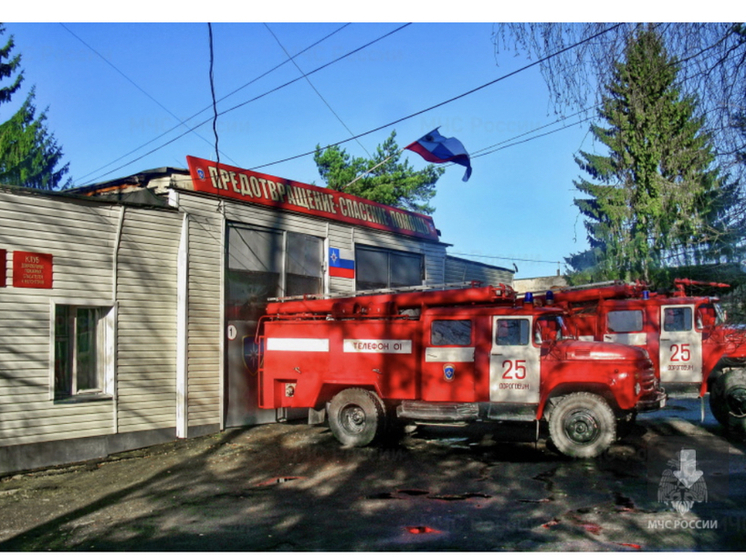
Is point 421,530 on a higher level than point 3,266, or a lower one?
lower

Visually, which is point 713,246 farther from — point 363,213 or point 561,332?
point 363,213

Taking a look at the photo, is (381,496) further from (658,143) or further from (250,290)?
(250,290)

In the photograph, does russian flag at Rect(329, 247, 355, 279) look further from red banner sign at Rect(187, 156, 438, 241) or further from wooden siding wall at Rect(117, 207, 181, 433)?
wooden siding wall at Rect(117, 207, 181, 433)

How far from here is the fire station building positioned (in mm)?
10836

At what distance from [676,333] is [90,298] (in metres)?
11.5

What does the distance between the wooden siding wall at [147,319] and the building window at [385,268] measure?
5.96m

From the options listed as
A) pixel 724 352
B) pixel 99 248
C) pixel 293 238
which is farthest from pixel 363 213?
pixel 724 352

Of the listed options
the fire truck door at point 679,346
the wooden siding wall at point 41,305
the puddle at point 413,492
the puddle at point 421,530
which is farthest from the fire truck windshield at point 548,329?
the wooden siding wall at point 41,305

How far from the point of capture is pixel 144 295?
12.7 m

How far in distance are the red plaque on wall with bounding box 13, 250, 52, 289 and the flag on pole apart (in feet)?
31.0

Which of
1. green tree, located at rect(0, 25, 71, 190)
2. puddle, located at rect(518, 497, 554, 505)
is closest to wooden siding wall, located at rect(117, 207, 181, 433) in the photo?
puddle, located at rect(518, 497, 554, 505)

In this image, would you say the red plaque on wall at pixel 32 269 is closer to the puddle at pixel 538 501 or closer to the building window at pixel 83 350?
the building window at pixel 83 350

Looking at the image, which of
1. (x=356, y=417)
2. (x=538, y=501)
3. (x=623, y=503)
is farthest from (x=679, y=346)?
(x=538, y=501)

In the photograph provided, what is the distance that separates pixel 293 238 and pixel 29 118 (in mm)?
28937
